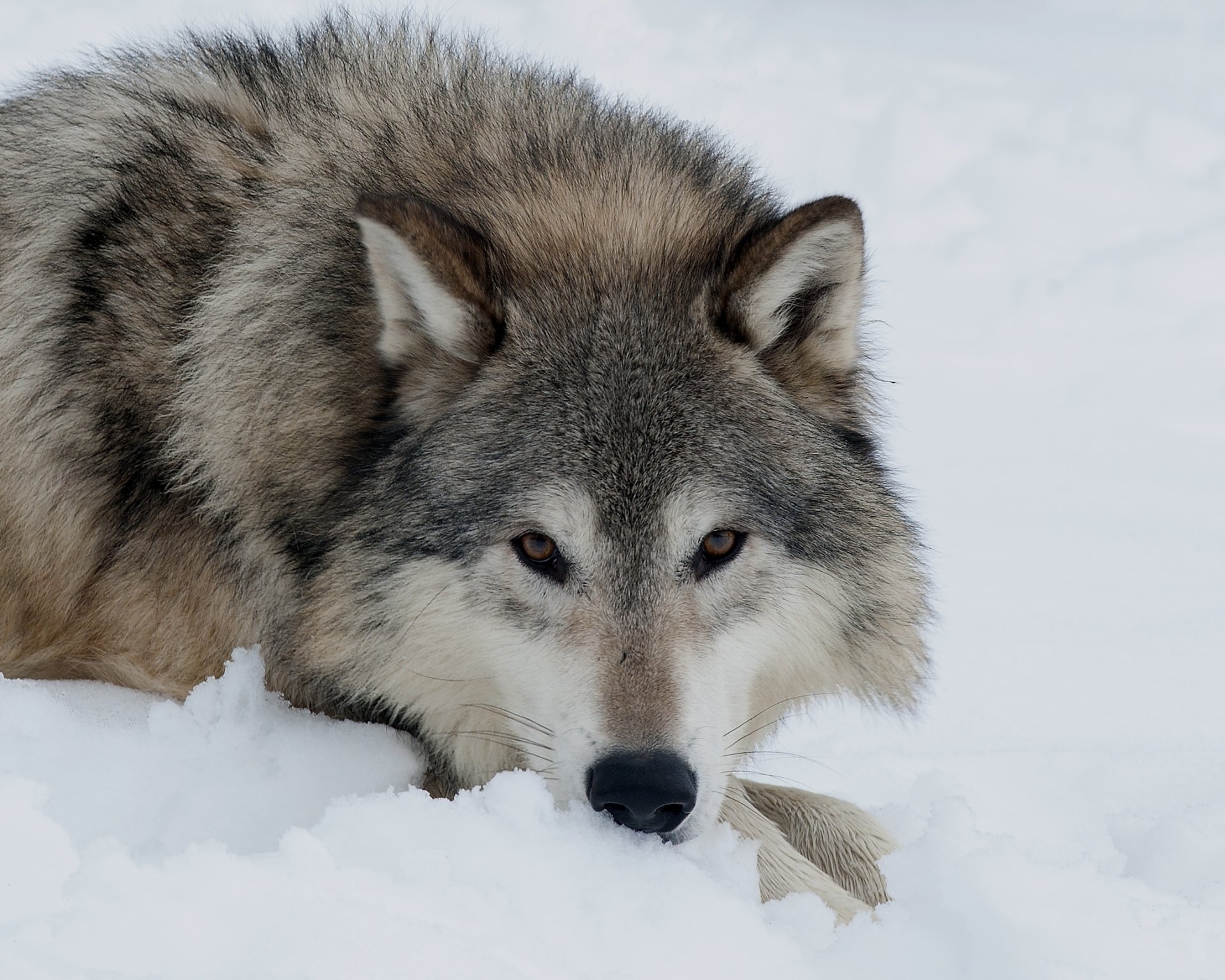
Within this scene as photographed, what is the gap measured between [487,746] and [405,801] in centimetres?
86

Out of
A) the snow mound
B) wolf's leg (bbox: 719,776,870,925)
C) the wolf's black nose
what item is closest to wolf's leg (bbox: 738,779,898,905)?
A: wolf's leg (bbox: 719,776,870,925)

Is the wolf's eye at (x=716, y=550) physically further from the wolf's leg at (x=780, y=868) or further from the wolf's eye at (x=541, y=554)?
the wolf's leg at (x=780, y=868)

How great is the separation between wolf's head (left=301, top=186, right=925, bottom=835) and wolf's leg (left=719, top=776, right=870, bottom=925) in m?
0.22

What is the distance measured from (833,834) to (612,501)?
1503mm

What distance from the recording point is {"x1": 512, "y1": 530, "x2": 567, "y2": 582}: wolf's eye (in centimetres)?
305

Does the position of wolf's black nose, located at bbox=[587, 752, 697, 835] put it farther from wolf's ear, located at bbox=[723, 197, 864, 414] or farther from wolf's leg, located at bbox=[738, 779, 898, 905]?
wolf's ear, located at bbox=[723, 197, 864, 414]

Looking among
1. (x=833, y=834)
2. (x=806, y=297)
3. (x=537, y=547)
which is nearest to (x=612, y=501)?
(x=537, y=547)

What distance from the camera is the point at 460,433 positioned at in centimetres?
318

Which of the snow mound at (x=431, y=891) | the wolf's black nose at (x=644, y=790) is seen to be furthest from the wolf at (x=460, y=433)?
the snow mound at (x=431, y=891)

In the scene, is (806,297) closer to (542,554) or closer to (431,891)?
(542,554)

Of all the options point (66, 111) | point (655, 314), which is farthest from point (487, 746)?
point (66, 111)

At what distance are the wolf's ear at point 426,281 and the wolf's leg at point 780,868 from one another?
1.43 m

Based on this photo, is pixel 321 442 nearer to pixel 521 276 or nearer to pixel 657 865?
pixel 521 276

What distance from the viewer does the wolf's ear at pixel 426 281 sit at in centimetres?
293
